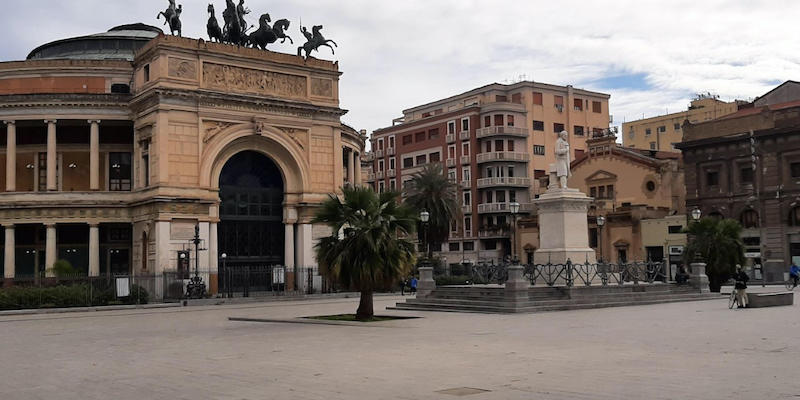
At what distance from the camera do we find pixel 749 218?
64562mm

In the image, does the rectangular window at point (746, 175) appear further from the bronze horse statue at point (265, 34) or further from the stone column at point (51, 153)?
the stone column at point (51, 153)

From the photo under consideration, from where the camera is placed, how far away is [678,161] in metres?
74.2

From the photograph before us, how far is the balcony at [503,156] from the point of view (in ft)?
275

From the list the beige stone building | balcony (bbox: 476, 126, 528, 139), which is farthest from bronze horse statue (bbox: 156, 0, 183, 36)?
the beige stone building

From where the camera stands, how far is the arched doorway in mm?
52594

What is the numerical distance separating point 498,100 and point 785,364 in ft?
248

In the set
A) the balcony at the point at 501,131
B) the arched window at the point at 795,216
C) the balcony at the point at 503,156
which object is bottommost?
the arched window at the point at 795,216

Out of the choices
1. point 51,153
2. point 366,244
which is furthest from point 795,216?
point 51,153

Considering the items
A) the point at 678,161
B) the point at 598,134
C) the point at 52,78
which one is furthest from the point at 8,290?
the point at 598,134

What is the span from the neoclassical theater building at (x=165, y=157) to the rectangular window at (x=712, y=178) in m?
31.4

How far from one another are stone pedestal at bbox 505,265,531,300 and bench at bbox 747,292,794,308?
25.7 feet

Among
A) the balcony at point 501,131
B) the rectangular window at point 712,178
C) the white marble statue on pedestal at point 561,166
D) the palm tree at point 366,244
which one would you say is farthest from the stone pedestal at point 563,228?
the balcony at point 501,131

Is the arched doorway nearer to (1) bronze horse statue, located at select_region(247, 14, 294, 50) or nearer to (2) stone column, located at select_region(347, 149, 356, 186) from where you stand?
(1) bronze horse statue, located at select_region(247, 14, 294, 50)

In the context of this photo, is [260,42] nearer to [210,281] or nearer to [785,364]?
[210,281]
